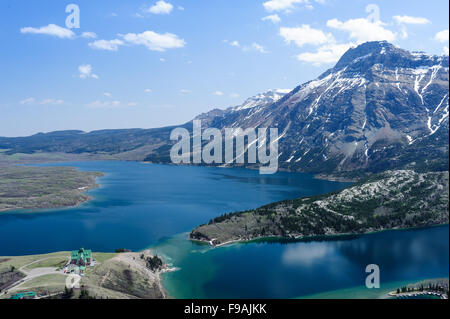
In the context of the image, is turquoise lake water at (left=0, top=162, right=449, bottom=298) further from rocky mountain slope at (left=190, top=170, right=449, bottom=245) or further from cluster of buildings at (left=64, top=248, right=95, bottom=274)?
cluster of buildings at (left=64, top=248, right=95, bottom=274)

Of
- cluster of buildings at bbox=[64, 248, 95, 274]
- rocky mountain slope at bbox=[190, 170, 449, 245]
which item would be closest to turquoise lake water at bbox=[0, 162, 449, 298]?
rocky mountain slope at bbox=[190, 170, 449, 245]

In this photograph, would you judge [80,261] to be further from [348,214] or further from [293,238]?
[348,214]

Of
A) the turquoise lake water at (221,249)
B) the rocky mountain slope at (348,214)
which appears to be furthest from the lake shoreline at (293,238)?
the turquoise lake water at (221,249)

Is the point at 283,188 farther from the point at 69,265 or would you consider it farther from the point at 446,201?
the point at 69,265

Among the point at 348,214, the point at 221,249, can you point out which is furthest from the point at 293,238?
the point at 348,214

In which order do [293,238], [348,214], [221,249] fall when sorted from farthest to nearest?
[348,214] → [293,238] → [221,249]

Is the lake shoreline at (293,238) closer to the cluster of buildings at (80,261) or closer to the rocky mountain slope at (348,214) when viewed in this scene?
the rocky mountain slope at (348,214)
